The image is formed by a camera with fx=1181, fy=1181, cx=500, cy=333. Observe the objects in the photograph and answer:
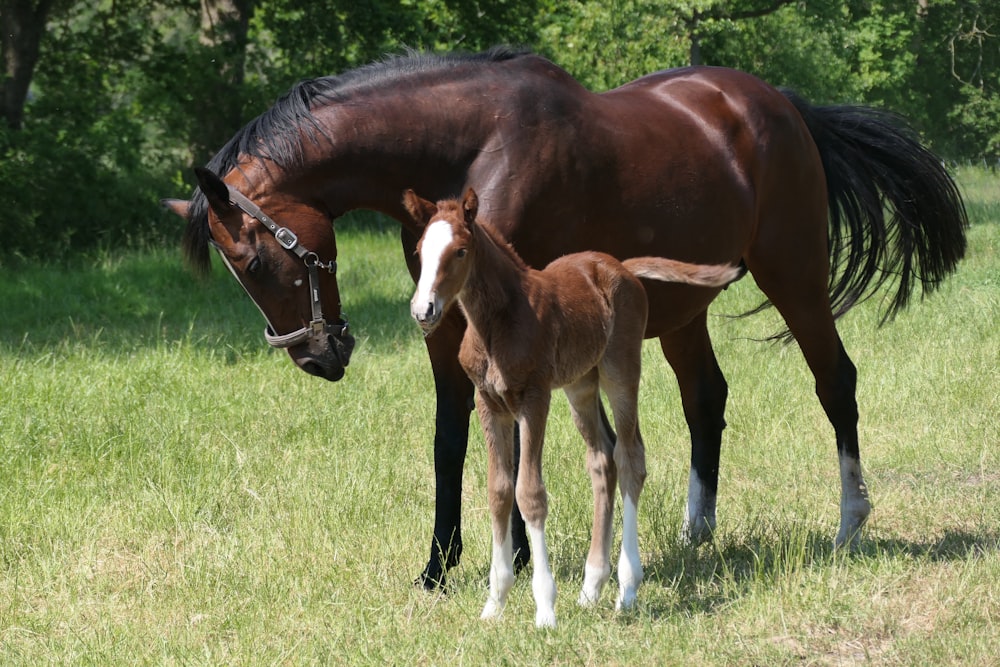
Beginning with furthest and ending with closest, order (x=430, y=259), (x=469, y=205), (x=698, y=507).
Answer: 1. (x=698, y=507)
2. (x=469, y=205)
3. (x=430, y=259)

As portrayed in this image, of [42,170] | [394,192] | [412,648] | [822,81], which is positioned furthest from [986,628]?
[822,81]

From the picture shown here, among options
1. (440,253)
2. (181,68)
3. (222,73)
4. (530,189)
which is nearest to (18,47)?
(181,68)

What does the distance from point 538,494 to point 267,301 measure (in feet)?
4.13

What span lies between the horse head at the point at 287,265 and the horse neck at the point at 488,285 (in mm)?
789

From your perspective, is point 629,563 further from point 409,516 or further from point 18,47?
point 18,47

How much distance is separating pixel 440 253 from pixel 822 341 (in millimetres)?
2722

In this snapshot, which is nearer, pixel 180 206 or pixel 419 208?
pixel 419 208

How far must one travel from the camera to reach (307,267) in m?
4.36

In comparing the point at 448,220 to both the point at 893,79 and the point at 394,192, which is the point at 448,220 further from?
the point at 893,79

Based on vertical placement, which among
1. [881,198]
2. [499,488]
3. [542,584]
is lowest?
[542,584]

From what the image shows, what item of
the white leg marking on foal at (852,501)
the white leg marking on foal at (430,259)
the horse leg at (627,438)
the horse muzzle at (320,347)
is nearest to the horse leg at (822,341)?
the white leg marking on foal at (852,501)

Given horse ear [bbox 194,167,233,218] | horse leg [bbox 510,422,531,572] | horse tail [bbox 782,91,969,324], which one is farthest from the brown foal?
horse tail [bbox 782,91,969,324]

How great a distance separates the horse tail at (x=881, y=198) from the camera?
6078 millimetres

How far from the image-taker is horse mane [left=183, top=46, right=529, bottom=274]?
4367mm
